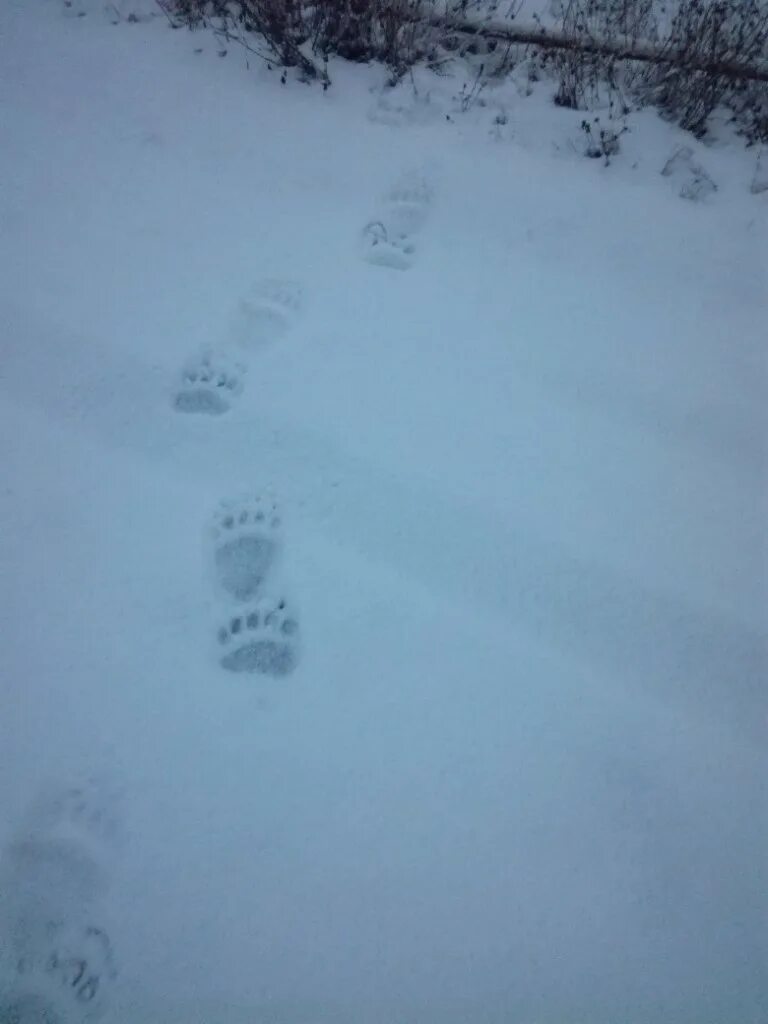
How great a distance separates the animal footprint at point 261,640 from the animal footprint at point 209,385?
0.62 meters

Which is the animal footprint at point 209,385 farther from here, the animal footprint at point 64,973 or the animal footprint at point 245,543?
the animal footprint at point 64,973

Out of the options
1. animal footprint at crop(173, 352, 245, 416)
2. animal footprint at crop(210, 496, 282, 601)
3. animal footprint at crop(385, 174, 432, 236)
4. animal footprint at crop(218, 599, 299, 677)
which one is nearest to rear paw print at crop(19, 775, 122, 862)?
animal footprint at crop(218, 599, 299, 677)

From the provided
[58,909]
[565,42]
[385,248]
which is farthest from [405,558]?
[565,42]

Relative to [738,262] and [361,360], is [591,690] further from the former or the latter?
[738,262]

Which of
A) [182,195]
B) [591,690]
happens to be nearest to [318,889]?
[591,690]

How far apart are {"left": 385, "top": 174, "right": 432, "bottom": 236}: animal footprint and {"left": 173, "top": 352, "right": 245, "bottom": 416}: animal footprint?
0.80m

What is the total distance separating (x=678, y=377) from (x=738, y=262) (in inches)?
23.2

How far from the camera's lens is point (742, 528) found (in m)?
1.70

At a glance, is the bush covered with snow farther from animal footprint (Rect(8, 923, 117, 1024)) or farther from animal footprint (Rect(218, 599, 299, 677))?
animal footprint (Rect(8, 923, 117, 1024))

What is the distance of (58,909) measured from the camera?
127 cm

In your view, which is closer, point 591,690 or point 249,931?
point 249,931

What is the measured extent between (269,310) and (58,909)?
1.64 m

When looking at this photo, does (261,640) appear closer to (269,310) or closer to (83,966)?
(83,966)

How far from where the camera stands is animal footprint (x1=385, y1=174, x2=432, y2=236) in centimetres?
223
